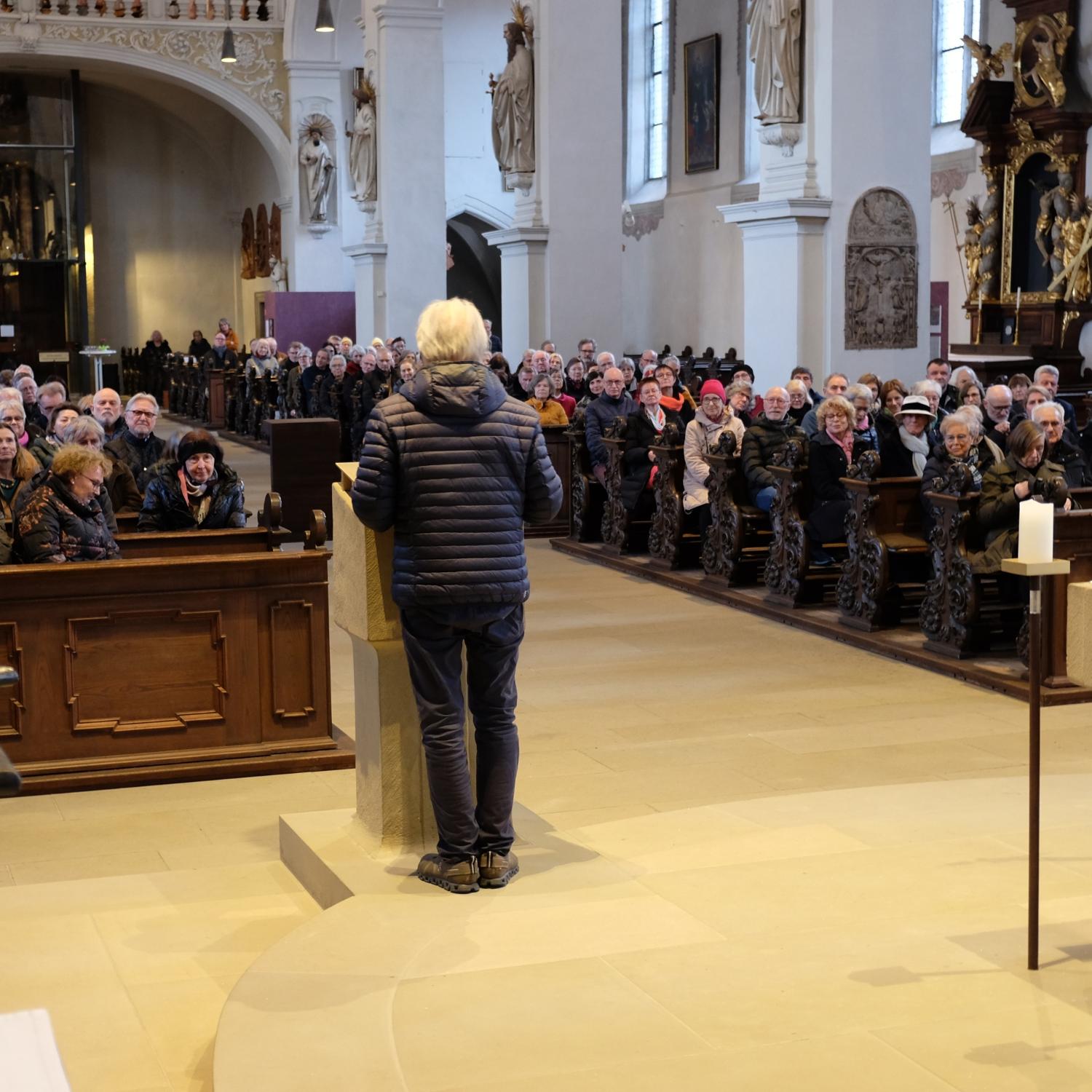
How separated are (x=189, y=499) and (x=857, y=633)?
339 centimetres

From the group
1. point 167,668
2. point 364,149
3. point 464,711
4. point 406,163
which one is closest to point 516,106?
point 406,163

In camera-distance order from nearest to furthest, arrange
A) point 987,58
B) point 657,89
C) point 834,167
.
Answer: point 834,167, point 987,58, point 657,89

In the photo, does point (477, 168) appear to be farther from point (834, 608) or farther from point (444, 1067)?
point (444, 1067)

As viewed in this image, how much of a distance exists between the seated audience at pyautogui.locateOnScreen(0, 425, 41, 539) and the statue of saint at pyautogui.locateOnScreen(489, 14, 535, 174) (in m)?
10.1

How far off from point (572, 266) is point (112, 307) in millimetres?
16668

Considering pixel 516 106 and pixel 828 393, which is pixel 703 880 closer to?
pixel 828 393

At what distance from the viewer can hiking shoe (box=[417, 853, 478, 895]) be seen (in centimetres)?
439

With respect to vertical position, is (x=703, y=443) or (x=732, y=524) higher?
(x=703, y=443)

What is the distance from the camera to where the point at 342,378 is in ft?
53.9

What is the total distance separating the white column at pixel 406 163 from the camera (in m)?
19.2

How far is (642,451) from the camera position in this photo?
11.2 metres

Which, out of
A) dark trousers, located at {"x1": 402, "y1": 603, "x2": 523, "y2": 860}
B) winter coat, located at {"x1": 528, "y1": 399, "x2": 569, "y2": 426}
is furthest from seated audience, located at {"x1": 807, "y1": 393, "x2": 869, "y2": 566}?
dark trousers, located at {"x1": 402, "y1": 603, "x2": 523, "y2": 860}

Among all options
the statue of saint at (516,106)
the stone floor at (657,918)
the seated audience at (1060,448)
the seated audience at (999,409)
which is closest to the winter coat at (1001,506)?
the seated audience at (1060,448)

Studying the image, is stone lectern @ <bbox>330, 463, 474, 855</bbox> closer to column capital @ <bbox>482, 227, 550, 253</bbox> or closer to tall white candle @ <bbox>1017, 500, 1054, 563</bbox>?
tall white candle @ <bbox>1017, 500, 1054, 563</bbox>
